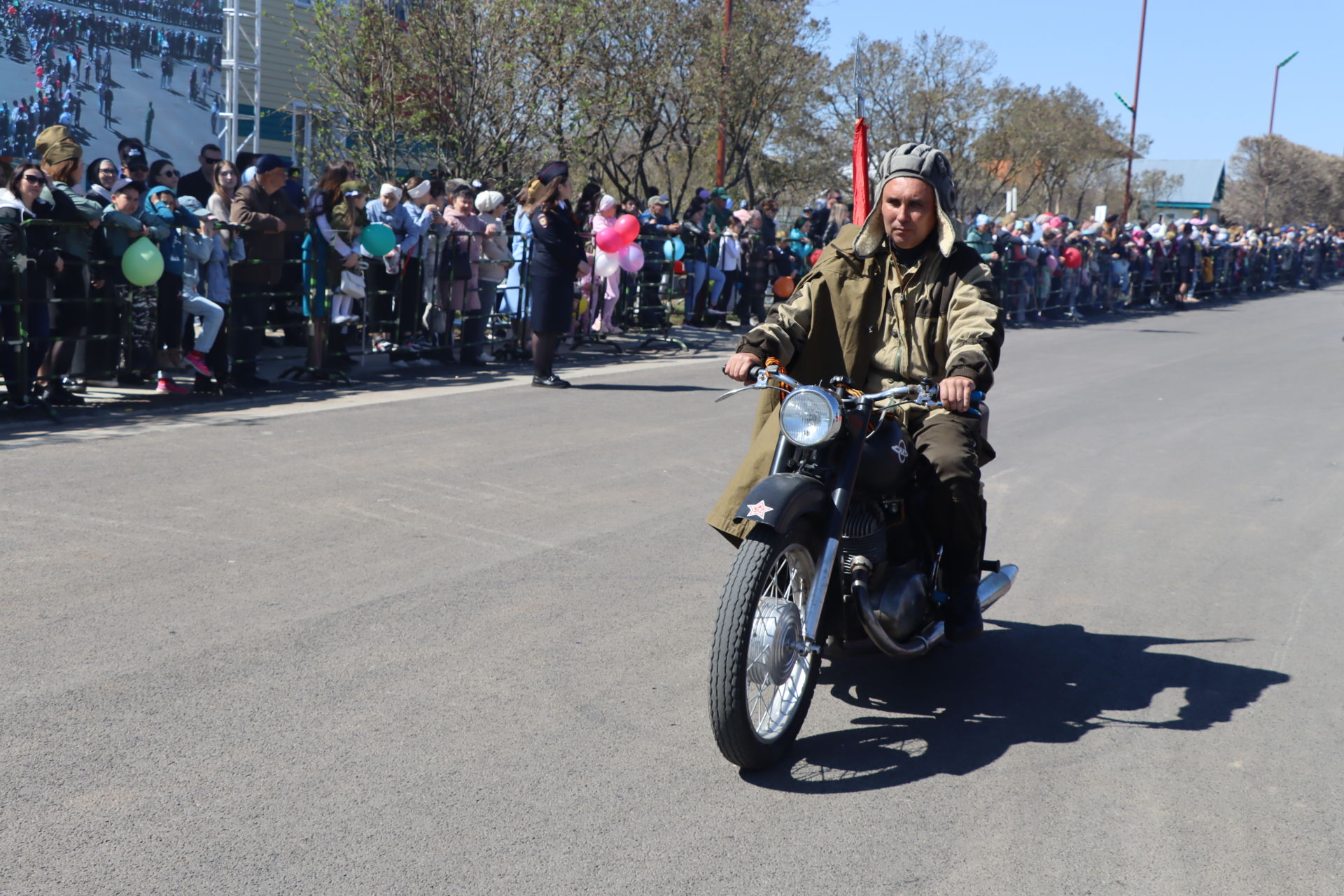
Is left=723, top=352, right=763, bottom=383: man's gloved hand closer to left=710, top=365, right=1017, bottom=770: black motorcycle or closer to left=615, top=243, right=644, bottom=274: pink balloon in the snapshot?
left=710, top=365, right=1017, bottom=770: black motorcycle

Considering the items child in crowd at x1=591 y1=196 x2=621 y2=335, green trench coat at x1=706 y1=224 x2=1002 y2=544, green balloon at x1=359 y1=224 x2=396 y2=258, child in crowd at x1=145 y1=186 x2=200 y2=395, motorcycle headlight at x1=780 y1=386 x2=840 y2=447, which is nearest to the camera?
motorcycle headlight at x1=780 y1=386 x2=840 y2=447

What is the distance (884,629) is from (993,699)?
0.67 m

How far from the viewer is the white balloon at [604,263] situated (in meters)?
16.0

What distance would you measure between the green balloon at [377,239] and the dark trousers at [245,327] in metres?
1.25

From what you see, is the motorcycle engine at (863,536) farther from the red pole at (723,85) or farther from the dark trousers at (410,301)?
the red pole at (723,85)

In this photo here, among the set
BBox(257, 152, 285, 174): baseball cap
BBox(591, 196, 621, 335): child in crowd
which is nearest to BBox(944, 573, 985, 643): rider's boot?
BBox(257, 152, 285, 174): baseball cap

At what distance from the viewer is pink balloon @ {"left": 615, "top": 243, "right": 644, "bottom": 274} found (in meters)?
16.0

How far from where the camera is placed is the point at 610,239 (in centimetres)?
1566

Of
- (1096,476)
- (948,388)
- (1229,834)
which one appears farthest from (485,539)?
(1096,476)

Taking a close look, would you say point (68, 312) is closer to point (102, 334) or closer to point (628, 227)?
point (102, 334)

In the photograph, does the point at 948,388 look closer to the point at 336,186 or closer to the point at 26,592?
the point at 26,592

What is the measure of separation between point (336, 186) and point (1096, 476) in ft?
23.8

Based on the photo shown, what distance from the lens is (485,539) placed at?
252 inches

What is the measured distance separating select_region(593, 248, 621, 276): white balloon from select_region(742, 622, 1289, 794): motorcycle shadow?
1107cm
